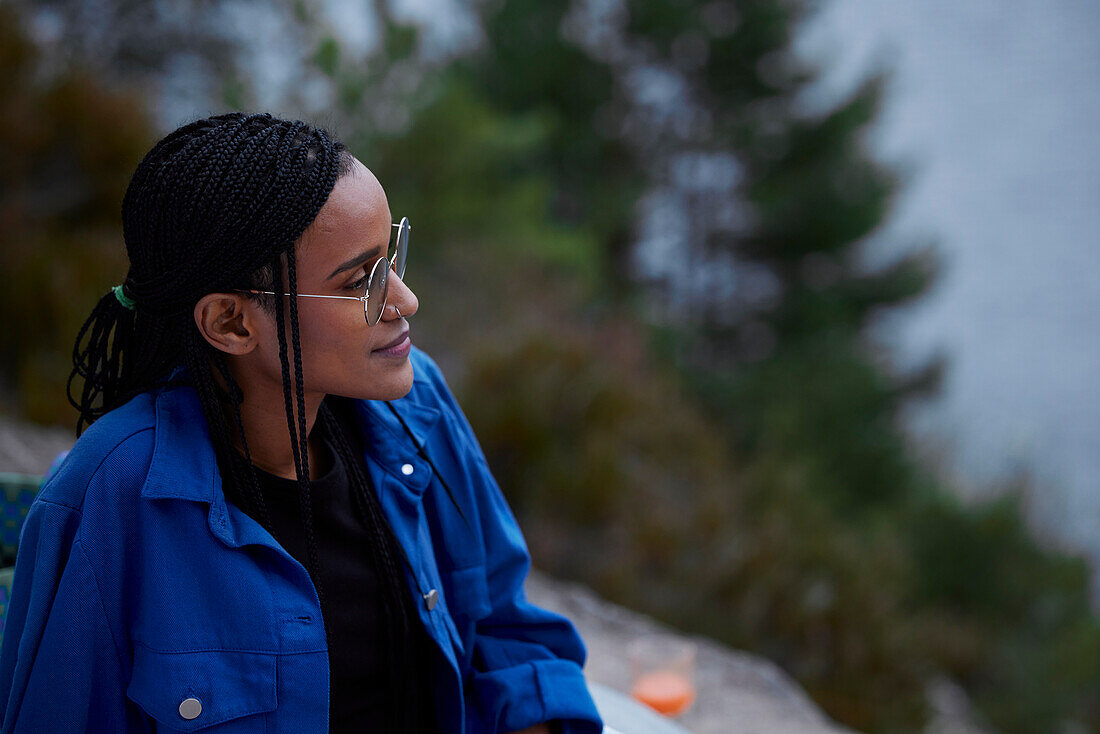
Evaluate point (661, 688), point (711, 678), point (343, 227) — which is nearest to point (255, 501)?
point (343, 227)

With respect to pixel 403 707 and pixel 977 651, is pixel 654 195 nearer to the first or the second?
pixel 977 651

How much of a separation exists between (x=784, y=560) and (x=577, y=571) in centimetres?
105

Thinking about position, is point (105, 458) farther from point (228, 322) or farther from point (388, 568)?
point (388, 568)

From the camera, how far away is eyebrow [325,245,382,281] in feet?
3.50

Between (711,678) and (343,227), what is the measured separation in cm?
243

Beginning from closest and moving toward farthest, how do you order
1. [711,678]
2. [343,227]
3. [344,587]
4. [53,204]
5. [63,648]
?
[63,648], [343,227], [344,587], [711,678], [53,204]

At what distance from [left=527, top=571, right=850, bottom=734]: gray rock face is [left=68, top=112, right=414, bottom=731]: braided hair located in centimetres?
191

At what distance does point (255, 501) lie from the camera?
3.58ft

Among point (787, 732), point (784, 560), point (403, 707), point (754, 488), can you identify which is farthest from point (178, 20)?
point (403, 707)

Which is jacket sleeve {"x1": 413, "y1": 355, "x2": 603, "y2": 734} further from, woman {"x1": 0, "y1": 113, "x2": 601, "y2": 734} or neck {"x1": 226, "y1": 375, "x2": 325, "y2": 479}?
neck {"x1": 226, "y1": 375, "x2": 325, "y2": 479}

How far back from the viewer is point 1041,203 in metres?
23.1

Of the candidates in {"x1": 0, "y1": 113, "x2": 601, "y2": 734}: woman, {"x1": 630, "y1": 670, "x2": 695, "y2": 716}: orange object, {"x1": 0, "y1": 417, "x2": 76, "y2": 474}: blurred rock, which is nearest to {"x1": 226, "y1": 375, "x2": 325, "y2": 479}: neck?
{"x1": 0, "y1": 113, "x2": 601, "y2": 734}: woman

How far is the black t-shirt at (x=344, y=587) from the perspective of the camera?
1.14 meters

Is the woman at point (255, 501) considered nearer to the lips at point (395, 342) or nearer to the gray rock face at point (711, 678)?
the lips at point (395, 342)
